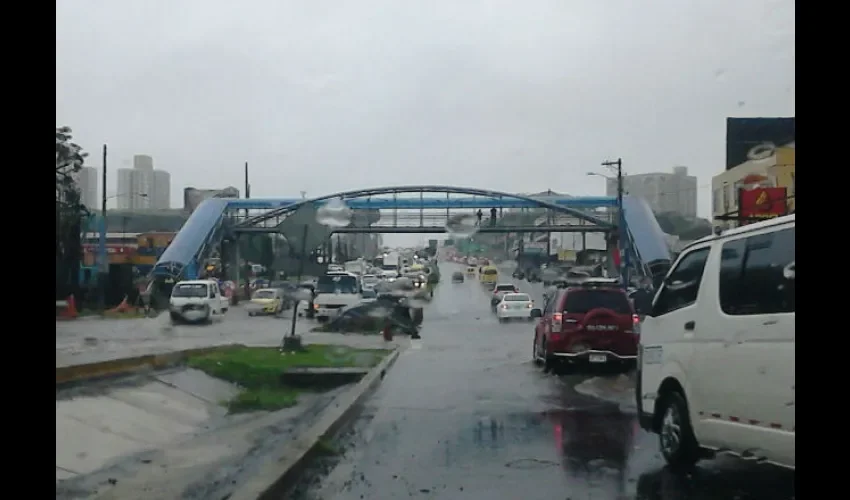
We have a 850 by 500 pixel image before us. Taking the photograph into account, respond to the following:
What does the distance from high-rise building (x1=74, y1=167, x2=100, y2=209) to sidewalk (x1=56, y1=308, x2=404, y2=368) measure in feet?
3.64

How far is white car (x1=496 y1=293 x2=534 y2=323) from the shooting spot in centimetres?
1549

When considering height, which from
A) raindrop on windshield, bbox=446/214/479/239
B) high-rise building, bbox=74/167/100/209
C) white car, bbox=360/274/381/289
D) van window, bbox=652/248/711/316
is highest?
high-rise building, bbox=74/167/100/209

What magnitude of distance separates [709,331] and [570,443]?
2.64 metres

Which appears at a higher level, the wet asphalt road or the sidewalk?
the sidewalk

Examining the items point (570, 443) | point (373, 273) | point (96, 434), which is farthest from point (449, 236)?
point (96, 434)

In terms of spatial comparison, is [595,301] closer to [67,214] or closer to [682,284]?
[682,284]

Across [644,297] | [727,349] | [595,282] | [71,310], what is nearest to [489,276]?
[595,282]

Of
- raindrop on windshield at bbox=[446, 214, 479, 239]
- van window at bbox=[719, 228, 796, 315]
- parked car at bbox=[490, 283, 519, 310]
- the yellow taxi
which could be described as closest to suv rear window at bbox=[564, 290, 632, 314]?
the yellow taxi

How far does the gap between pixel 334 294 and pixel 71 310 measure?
13.8 ft

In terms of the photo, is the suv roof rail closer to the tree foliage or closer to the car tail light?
the car tail light

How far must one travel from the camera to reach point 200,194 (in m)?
9.66

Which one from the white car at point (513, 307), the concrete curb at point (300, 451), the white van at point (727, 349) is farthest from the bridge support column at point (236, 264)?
the white car at point (513, 307)

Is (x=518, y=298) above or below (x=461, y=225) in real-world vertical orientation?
below

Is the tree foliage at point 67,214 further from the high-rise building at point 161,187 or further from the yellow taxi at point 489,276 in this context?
the yellow taxi at point 489,276
